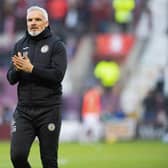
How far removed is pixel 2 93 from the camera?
18.3 meters

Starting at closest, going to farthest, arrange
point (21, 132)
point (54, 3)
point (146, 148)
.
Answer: point (21, 132), point (146, 148), point (54, 3)

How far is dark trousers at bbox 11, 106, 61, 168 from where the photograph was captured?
7.43m

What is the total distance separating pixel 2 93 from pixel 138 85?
343 cm

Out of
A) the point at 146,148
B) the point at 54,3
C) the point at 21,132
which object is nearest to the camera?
the point at 21,132

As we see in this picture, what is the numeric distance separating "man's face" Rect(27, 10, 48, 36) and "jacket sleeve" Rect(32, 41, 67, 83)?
242 mm

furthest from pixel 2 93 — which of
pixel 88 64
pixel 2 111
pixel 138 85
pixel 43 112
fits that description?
pixel 43 112

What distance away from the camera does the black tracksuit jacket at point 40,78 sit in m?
7.55

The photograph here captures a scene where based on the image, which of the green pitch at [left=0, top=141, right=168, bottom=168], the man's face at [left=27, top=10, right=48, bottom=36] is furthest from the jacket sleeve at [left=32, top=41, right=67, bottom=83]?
the green pitch at [left=0, top=141, right=168, bottom=168]

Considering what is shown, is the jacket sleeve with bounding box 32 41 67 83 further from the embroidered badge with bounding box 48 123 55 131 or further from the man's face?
the embroidered badge with bounding box 48 123 55 131

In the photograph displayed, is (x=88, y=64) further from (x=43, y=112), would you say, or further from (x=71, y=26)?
(x=43, y=112)

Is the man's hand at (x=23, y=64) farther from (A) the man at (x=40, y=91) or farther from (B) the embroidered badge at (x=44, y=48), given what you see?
(B) the embroidered badge at (x=44, y=48)

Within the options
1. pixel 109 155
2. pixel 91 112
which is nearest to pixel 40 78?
pixel 109 155

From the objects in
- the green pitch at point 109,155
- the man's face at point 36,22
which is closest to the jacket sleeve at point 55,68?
the man's face at point 36,22

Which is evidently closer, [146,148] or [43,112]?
[43,112]
